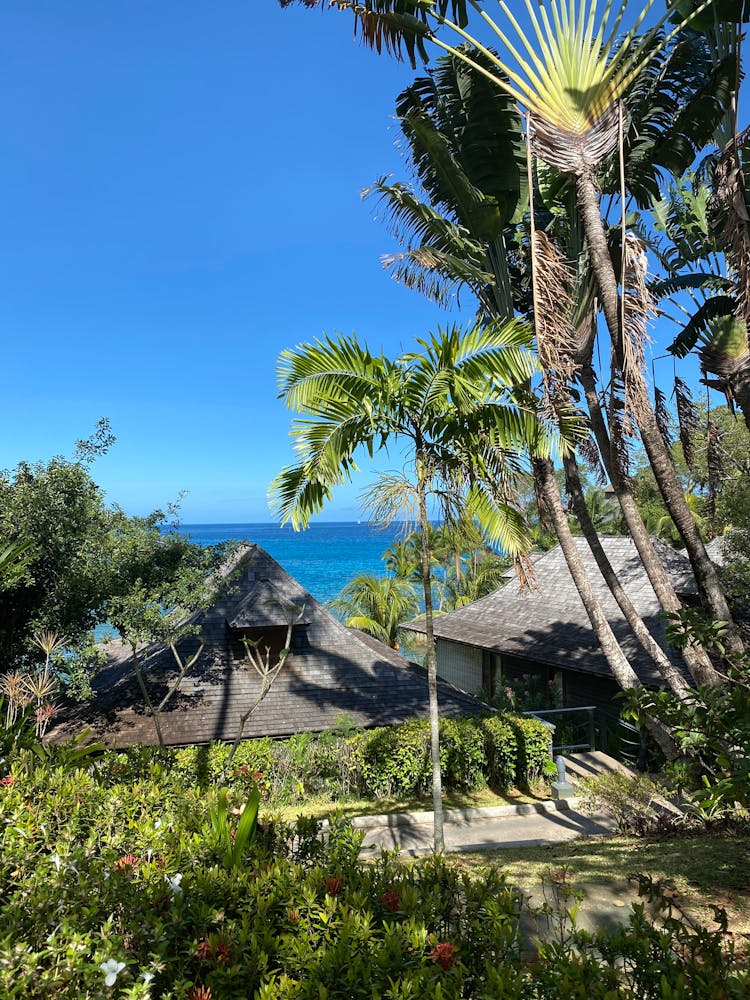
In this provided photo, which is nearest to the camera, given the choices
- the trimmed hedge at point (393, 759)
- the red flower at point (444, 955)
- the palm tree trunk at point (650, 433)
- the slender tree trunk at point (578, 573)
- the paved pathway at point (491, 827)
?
the red flower at point (444, 955)

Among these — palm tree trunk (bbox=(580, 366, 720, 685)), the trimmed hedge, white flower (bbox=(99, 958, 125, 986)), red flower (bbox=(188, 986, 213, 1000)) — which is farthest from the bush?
white flower (bbox=(99, 958, 125, 986))

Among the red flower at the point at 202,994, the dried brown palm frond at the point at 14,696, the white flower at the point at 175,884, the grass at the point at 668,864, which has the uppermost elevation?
the dried brown palm frond at the point at 14,696

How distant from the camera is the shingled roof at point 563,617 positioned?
16609 millimetres

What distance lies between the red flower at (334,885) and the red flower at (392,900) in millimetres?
267

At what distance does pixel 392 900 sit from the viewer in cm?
305

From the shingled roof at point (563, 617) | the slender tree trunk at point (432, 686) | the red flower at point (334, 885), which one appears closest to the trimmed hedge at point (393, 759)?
the slender tree trunk at point (432, 686)

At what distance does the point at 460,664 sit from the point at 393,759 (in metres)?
12.3

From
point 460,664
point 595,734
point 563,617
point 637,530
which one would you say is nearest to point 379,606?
point 460,664

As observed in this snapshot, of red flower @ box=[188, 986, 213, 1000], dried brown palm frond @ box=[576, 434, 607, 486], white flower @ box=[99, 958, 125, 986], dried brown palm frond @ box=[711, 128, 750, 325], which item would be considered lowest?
red flower @ box=[188, 986, 213, 1000]

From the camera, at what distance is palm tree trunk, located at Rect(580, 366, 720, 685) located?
8367 millimetres

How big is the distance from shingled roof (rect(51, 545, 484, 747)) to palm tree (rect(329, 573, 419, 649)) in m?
17.3

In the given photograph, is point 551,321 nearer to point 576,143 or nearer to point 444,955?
point 576,143

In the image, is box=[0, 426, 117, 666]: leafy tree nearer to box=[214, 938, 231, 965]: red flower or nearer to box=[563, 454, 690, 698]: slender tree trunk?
box=[563, 454, 690, 698]: slender tree trunk

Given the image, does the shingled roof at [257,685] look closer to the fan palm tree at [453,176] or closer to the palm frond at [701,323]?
the fan palm tree at [453,176]
